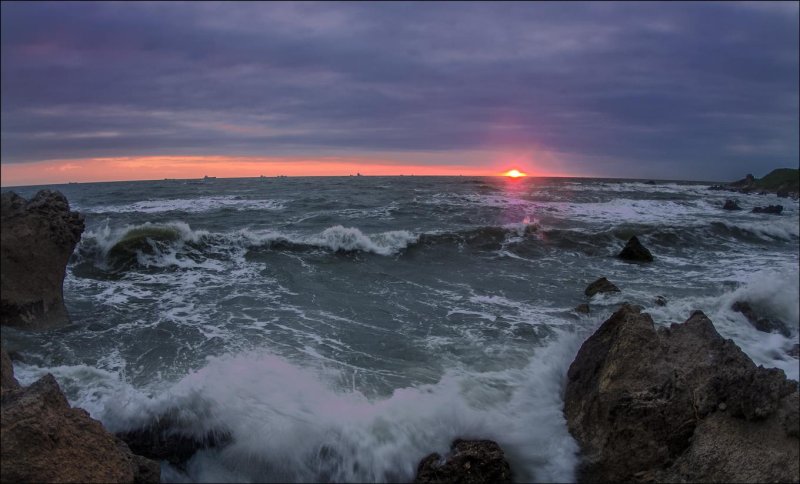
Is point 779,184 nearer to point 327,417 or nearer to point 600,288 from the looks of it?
point 600,288

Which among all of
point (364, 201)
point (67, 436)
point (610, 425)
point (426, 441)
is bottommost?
point (426, 441)

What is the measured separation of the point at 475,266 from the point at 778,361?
755 cm

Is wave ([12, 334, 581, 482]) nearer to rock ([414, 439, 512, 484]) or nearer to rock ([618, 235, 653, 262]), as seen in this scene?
rock ([414, 439, 512, 484])

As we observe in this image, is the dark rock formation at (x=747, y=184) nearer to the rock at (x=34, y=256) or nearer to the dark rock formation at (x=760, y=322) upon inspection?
the dark rock formation at (x=760, y=322)

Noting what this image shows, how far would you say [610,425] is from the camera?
4.33m

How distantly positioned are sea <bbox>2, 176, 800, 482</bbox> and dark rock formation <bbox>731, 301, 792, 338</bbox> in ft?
0.70

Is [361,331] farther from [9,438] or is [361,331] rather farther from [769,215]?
[769,215]

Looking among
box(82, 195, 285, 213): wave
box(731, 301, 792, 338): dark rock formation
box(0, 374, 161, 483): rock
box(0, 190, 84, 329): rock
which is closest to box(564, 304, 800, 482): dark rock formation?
box(0, 374, 161, 483): rock

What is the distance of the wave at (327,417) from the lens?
14.8 ft

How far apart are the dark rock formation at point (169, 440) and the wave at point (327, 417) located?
58 mm

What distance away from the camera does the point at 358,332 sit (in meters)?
7.88

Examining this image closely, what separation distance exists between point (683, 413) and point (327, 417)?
342cm

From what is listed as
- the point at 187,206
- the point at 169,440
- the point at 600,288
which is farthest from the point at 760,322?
the point at 187,206

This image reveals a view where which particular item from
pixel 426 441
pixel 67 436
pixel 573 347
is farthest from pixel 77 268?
pixel 573 347
